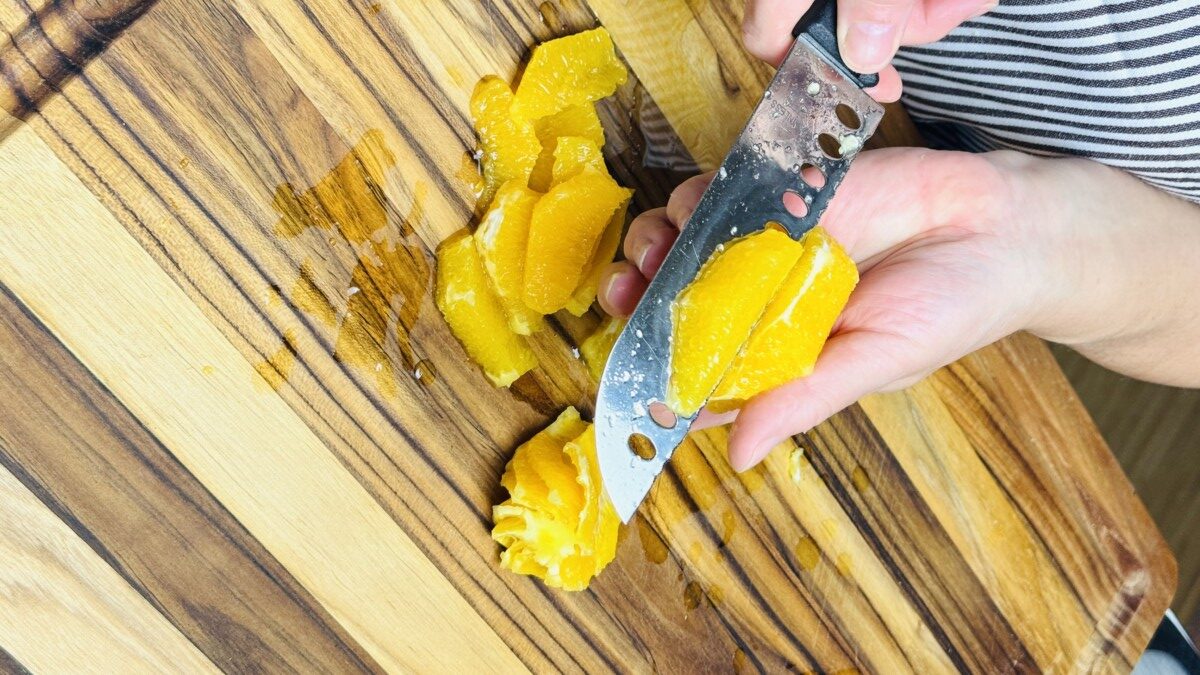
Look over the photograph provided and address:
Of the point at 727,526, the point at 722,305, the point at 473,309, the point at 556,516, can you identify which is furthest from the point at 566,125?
the point at 727,526

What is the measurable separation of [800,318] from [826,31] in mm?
329

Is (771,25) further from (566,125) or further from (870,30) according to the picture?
(566,125)

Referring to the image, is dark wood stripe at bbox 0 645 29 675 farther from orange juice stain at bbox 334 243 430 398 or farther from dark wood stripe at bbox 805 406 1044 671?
dark wood stripe at bbox 805 406 1044 671

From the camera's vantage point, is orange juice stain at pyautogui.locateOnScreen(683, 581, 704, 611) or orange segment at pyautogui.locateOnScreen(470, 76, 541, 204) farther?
orange juice stain at pyautogui.locateOnScreen(683, 581, 704, 611)

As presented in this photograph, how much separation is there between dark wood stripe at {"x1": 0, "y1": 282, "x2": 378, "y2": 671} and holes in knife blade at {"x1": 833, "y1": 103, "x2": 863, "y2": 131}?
2.90 ft

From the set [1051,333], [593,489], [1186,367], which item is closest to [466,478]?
[593,489]

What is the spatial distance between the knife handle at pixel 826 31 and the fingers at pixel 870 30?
14mm

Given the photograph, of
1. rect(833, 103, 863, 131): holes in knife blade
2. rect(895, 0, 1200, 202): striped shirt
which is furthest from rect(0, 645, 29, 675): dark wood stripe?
rect(895, 0, 1200, 202): striped shirt

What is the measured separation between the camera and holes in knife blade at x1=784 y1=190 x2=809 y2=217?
121 centimetres

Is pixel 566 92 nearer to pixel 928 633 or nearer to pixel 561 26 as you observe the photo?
pixel 561 26

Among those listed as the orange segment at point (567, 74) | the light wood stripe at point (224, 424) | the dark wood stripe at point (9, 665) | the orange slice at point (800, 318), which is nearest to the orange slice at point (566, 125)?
the orange segment at point (567, 74)

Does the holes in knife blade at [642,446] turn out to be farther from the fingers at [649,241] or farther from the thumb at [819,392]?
the fingers at [649,241]

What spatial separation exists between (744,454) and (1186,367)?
980 millimetres

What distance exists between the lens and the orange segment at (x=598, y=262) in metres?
1.33
